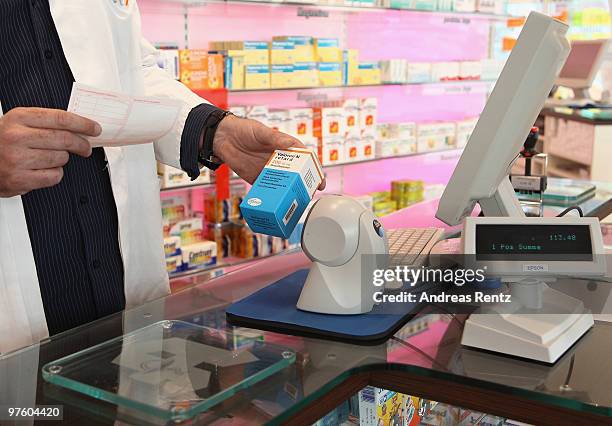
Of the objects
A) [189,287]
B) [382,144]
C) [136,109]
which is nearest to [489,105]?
[136,109]

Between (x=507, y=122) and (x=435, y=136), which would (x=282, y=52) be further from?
(x=507, y=122)

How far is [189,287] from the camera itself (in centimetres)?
172

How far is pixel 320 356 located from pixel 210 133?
2.50ft

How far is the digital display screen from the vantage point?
1288 mm

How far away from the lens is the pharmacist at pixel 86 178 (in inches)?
64.8

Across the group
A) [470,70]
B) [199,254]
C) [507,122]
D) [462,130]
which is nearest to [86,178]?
[507,122]

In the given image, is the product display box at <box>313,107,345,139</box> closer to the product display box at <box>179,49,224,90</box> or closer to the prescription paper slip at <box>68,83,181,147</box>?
the product display box at <box>179,49,224,90</box>

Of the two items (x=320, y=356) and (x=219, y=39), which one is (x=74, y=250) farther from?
(x=219, y=39)

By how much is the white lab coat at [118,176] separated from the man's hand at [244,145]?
0.12 metres

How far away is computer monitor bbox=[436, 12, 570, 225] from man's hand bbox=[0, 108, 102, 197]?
0.68 meters

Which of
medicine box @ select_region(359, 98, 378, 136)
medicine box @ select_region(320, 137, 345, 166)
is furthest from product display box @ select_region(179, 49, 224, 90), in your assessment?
medicine box @ select_region(359, 98, 378, 136)

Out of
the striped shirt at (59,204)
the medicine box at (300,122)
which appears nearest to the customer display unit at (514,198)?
the striped shirt at (59,204)

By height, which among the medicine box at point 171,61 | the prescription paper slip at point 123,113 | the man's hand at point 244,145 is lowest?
the man's hand at point 244,145
